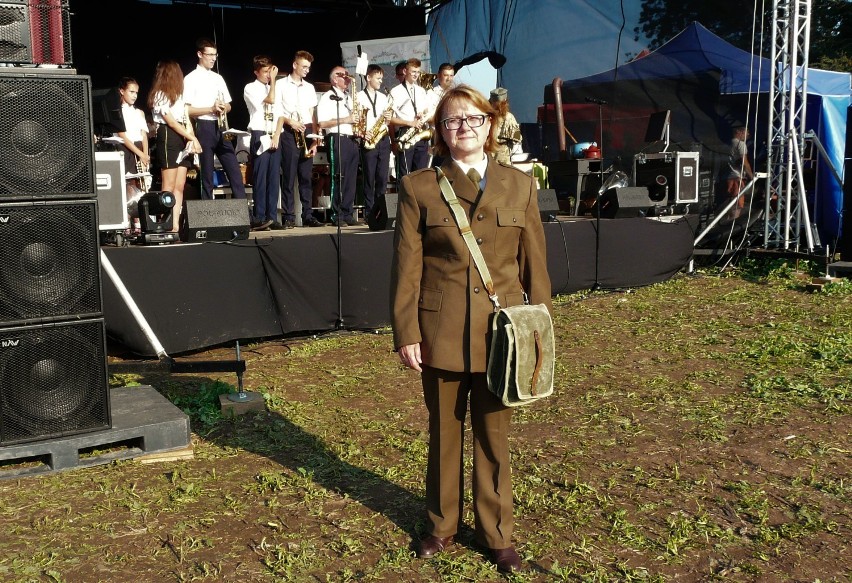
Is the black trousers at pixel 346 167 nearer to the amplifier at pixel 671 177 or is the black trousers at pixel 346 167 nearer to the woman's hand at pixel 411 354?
the amplifier at pixel 671 177

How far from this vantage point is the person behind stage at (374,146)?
1082cm

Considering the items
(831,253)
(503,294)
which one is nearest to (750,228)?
(831,253)

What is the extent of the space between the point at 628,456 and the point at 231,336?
364cm

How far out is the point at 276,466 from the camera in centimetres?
484

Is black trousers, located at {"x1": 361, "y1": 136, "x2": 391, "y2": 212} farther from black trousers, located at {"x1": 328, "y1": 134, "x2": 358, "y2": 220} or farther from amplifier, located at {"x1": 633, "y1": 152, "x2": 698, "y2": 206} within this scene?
amplifier, located at {"x1": 633, "y1": 152, "x2": 698, "y2": 206}

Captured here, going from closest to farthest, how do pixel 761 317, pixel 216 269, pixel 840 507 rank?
pixel 840 507
pixel 216 269
pixel 761 317

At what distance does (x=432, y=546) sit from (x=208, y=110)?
263 inches

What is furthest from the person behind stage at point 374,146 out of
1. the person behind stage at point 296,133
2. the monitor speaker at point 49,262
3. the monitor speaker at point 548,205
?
the monitor speaker at point 49,262

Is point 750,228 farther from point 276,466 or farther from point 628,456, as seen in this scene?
point 276,466

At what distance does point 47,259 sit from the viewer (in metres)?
4.41

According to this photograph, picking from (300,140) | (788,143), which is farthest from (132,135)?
(788,143)

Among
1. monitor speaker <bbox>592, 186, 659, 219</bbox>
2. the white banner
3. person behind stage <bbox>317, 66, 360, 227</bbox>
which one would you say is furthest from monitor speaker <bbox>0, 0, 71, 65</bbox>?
the white banner

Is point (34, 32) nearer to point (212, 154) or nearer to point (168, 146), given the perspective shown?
point (168, 146)

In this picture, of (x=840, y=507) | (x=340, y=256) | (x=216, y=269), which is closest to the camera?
(x=840, y=507)
